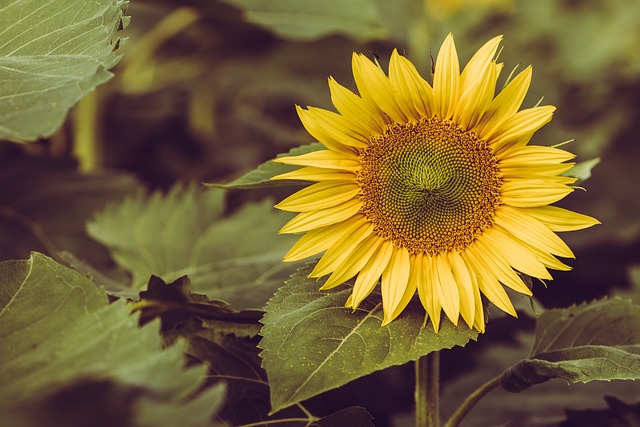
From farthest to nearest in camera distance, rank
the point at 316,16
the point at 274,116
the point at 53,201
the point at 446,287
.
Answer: the point at 274,116
the point at 316,16
the point at 53,201
the point at 446,287

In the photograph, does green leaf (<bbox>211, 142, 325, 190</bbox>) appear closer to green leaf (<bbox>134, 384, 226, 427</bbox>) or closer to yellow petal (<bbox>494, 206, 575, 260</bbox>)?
yellow petal (<bbox>494, 206, 575, 260</bbox>)

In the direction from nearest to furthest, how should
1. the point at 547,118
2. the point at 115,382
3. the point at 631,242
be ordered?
1. the point at 115,382
2. the point at 547,118
3. the point at 631,242

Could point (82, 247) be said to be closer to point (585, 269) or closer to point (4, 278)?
point (4, 278)

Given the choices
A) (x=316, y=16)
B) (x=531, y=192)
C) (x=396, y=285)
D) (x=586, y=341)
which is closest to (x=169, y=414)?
(x=396, y=285)

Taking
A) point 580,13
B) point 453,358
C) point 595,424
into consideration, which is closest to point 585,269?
point 453,358

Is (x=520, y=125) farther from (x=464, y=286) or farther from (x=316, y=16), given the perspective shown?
(x=316, y=16)

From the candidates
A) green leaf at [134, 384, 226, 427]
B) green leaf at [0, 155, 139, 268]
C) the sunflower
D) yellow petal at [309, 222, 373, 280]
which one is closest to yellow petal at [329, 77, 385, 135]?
the sunflower
